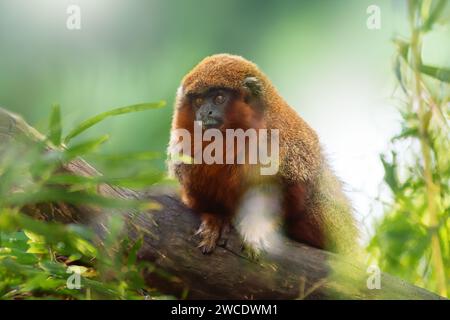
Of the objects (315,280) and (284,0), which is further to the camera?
(284,0)

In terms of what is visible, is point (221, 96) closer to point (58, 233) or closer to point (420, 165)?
point (420, 165)

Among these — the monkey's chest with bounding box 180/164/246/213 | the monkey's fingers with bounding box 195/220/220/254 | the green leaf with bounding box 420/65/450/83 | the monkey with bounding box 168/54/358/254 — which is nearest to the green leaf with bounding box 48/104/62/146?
the monkey's fingers with bounding box 195/220/220/254

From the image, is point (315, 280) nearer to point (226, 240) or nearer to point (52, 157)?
point (226, 240)

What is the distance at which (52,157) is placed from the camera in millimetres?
1453

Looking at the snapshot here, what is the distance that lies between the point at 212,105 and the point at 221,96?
0.07 m

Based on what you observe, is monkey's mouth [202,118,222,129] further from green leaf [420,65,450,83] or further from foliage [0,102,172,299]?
green leaf [420,65,450,83]

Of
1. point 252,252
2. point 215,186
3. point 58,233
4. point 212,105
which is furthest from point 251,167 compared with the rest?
point 58,233

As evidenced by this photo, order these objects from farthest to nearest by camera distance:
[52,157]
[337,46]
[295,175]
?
[337,46]
[295,175]
[52,157]

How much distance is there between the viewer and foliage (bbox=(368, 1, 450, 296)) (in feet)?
7.99

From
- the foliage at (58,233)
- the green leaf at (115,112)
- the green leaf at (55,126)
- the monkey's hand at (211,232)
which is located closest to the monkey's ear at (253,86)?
the monkey's hand at (211,232)

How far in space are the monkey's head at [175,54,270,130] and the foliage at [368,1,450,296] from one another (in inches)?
26.1

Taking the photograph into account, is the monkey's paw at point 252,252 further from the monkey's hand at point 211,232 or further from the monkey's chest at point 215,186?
the monkey's chest at point 215,186
